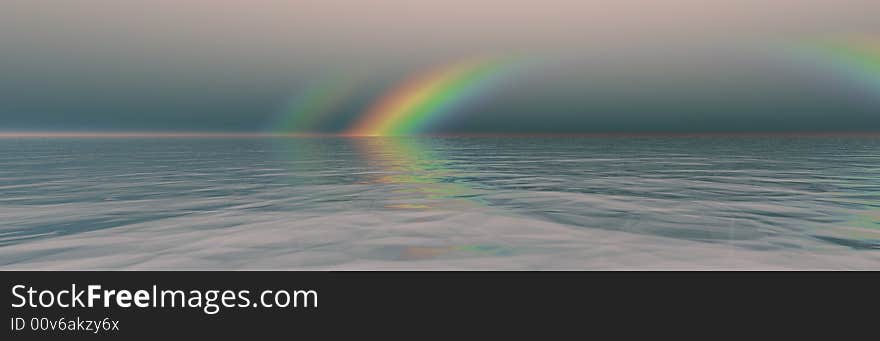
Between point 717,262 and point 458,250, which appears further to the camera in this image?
point 458,250

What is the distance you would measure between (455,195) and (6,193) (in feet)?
48.3

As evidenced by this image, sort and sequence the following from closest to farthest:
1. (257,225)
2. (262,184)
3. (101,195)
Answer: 1. (257,225)
2. (101,195)
3. (262,184)

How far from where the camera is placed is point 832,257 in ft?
23.5

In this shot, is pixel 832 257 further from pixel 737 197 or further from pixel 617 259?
pixel 737 197

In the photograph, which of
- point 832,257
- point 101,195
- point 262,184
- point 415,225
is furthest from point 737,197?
point 101,195

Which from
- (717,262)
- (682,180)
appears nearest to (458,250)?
(717,262)

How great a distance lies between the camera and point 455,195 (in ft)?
48.6
